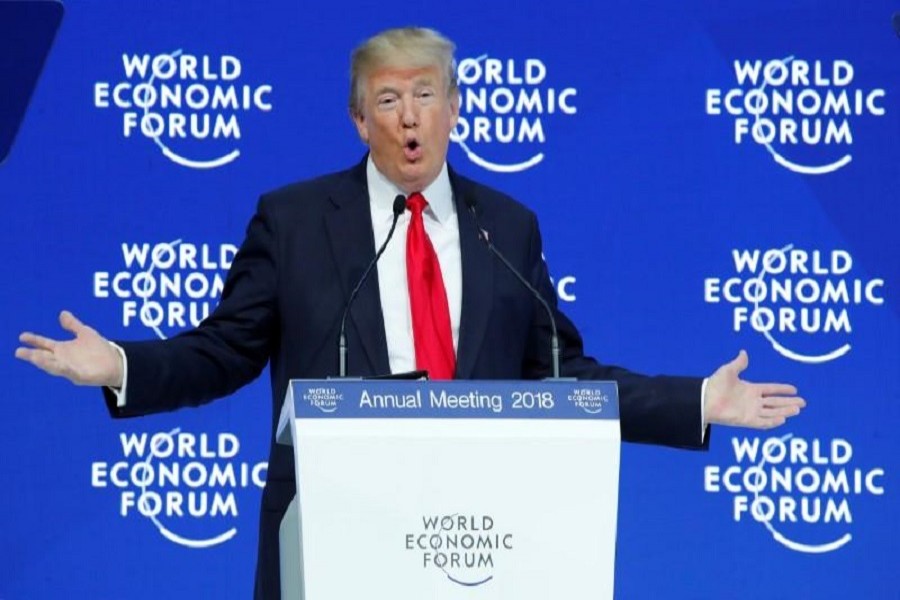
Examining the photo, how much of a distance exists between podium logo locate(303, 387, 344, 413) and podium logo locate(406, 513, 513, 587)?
Result: 0.21 m

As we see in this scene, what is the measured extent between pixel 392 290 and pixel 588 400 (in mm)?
806

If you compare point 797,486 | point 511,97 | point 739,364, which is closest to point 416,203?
point 739,364

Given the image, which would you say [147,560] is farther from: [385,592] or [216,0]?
[385,592]

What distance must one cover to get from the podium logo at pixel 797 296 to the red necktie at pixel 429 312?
1509 millimetres

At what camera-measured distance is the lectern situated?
2553mm

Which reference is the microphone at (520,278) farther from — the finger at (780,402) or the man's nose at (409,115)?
the finger at (780,402)

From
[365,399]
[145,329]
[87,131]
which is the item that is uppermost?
[87,131]

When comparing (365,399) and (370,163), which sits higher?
(370,163)

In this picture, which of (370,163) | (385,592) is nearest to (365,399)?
(385,592)

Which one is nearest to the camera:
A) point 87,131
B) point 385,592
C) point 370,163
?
point 385,592

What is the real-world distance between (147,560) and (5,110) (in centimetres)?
124

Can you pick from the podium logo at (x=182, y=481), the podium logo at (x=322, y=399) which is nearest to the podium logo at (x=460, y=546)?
the podium logo at (x=322, y=399)

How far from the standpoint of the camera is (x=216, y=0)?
4574mm

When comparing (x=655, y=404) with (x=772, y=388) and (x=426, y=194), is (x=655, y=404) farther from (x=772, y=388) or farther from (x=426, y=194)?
(x=426, y=194)
